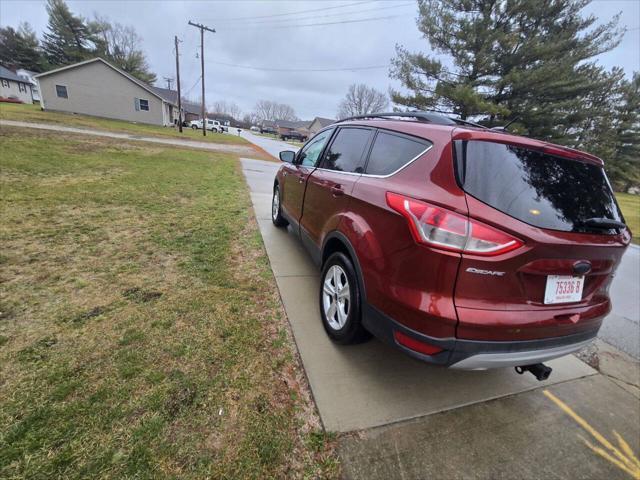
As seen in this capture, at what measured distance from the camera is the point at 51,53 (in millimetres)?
41188

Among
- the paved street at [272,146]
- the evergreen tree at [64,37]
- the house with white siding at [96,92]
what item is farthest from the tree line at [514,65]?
the evergreen tree at [64,37]

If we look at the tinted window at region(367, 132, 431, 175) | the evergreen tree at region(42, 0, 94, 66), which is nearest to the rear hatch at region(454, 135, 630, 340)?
the tinted window at region(367, 132, 431, 175)

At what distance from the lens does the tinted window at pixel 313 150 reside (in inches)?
144

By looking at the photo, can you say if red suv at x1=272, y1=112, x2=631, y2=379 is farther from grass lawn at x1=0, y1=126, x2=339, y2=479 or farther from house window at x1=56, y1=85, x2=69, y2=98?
house window at x1=56, y1=85, x2=69, y2=98

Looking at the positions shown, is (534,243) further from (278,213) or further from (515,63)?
(515,63)

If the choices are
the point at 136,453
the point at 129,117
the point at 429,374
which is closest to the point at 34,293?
the point at 136,453

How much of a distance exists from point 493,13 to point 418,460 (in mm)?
20575

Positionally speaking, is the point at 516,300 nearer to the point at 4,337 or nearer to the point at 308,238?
the point at 308,238

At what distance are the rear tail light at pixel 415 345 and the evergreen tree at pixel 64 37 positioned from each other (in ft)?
180

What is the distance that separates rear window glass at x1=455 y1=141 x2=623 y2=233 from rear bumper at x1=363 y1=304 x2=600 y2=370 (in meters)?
0.67

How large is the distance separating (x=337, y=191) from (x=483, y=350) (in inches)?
62.9

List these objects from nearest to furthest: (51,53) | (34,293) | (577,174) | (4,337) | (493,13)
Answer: (577,174) → (4,337) → (34,293) → (493,13) → (51,53)

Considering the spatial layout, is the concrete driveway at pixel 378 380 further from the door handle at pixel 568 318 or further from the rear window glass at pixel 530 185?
the rear window glass at pixel 530 185

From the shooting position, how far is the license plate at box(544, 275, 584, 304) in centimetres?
175
